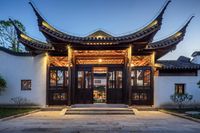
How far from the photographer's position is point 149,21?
1470 cm

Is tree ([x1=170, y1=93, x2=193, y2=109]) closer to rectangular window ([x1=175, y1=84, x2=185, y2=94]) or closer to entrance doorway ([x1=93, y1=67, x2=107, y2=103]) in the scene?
rectangular window ([x1=175, y1=84, x2=185, y2=94])

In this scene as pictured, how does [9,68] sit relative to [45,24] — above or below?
below

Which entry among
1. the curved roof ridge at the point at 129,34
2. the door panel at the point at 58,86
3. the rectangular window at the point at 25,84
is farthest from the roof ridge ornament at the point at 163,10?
the rectangular window at the point at 25,84

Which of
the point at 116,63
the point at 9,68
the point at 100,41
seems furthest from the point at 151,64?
the point at 9,68

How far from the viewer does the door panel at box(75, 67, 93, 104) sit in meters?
16.6

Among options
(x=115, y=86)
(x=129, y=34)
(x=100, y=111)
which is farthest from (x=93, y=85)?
(x=129, y=34)

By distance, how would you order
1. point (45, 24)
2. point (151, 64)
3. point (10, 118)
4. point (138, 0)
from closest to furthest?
point (10, 118), point (138, 0), point (45, 24), point (151, 64)

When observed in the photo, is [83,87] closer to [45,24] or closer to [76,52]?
[76,52]

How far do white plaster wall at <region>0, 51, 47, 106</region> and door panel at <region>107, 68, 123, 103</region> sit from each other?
3758 millimetres

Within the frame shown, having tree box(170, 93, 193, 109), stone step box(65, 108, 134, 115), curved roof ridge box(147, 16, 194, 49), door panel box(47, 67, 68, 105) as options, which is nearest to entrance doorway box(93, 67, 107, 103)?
door panel box(47, 67, 68, 105)

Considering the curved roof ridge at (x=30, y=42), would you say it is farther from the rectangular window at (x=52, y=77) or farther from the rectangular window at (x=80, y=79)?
the rectangular window at (x=80, y=79)

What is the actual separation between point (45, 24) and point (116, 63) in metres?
4.97

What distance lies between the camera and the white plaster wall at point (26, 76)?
53.7 ft

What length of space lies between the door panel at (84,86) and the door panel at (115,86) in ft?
3.66
